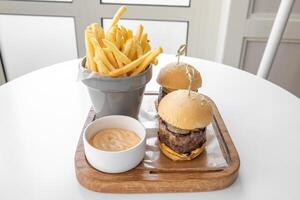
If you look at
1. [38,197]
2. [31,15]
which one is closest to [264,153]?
[38,197]

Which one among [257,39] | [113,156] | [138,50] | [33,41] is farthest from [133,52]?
[33,41]

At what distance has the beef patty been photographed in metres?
0.65

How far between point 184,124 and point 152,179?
0.41 feet

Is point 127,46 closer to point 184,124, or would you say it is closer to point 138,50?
point 138,50

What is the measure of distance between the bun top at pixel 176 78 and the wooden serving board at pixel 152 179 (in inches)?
8.1

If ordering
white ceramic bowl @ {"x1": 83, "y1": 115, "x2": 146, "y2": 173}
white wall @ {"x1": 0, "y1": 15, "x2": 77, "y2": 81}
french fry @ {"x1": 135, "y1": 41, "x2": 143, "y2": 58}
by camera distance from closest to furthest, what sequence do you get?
white ceramic bowl @ {"x1": 83, "y1": 115, "x2": 146, "y2": 173}, french fry @ {"x1": 135, "y1": 41, "x2": 143, "y2": 58}, white wall @ {"x1": 0, "y1": 15, "x2": 77, "y2": 81}

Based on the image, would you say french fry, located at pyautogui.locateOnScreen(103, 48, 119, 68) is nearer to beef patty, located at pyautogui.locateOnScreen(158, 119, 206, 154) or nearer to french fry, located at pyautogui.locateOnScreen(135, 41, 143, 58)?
french fry, located at pyautogui.locateOnScreen(135, 41, 143, 58)

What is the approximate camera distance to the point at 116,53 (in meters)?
0.65

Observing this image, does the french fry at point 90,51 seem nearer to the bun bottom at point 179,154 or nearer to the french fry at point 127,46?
the french fry at point 127,46

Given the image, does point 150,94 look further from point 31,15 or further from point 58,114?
point 31,15

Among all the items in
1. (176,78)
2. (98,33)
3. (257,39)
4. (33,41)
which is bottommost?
(33,41)

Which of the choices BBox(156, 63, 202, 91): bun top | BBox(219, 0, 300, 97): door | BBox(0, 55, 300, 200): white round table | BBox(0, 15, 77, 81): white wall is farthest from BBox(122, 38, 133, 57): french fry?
BBox(0, 15, 77, 81): white wall

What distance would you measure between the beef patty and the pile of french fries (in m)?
0.14

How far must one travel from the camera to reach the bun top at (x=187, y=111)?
2.05ft
